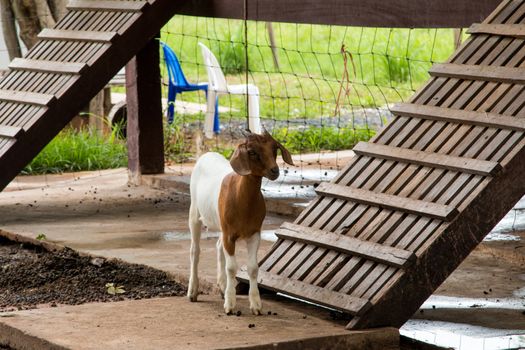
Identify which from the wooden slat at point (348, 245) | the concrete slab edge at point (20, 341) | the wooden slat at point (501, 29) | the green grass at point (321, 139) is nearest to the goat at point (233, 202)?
the wooden slat at point (348, 245)

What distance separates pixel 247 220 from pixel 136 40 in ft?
14.9

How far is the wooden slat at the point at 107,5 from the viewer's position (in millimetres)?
10105

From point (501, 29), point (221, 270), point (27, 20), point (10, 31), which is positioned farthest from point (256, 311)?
point (10, 31)

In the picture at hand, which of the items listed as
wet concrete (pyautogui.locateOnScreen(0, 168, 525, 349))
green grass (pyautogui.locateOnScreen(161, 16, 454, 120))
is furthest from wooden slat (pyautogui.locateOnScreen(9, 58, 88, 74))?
green grass (pyautogui.locateOnScreen(161, 16, 454, 120))

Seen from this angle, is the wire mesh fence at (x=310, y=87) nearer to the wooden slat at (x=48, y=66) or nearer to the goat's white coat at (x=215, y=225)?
the wooden slat at (x=48, y=66)

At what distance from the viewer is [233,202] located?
19.0ft

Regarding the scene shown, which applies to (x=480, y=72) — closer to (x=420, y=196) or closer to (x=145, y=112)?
(x=420, y=196)

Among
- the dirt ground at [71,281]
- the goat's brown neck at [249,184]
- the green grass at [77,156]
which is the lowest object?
the dirt ground at [71,281]

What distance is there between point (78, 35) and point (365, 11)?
8.56ft

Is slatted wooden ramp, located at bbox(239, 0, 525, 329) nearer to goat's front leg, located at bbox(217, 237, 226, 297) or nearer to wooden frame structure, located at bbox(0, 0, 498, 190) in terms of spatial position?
goat's front leg, located at bbox(217, 237, 226, 297)

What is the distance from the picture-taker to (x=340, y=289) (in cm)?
595

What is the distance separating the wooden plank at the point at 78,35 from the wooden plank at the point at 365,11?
0.94m

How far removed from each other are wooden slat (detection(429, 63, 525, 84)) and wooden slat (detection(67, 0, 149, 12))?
384cm

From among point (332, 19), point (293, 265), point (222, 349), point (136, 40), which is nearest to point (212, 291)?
point (293, 265)
